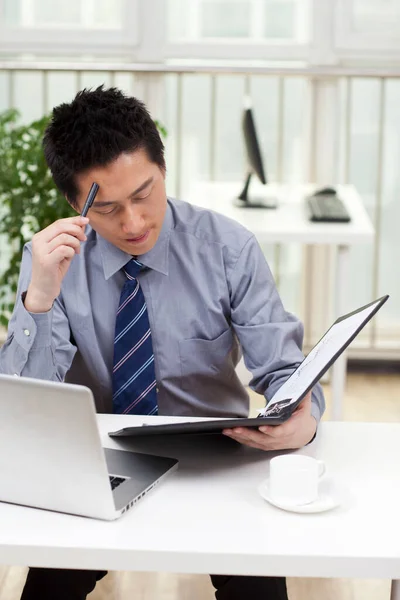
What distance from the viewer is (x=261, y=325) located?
1.59 metres

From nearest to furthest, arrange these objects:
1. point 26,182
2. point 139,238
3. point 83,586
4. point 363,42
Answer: point 83,586 < point 139,238 < point 26,182 < point 363,42

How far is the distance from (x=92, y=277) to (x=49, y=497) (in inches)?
22.8

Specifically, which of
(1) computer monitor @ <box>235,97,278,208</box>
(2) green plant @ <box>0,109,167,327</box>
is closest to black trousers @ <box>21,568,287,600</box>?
(1) computer monitor @ <box>235,97,278,208</box>

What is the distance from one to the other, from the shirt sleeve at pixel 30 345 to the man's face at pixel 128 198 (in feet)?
0.54

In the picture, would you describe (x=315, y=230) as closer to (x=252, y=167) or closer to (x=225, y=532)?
(x=252, y=167)

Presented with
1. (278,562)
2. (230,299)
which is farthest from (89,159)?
(278,562)

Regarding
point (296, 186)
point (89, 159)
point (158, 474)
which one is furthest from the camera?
point (296, 186)

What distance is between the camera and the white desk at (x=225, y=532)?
3.47 ft

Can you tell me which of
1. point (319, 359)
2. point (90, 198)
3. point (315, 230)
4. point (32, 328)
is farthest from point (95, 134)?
point (315, 230)

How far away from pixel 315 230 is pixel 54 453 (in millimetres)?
1603

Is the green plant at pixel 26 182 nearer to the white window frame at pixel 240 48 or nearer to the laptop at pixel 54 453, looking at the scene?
the white window frame at pixel 240 48

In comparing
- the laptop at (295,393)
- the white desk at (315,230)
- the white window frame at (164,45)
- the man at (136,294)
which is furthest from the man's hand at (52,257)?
the white window frame at (164,45)

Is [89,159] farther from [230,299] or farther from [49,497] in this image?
[49,497]

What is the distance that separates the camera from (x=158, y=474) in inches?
49.3
